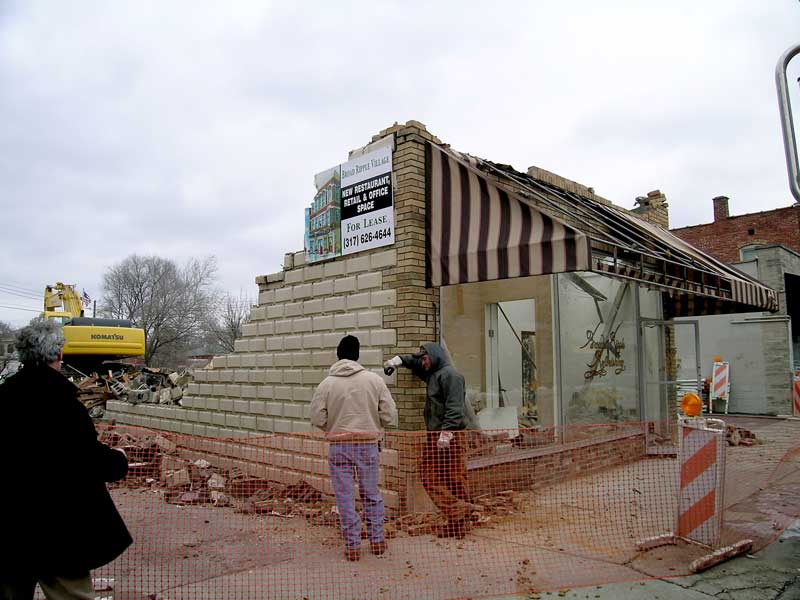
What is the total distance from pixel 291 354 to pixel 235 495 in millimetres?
→ 1848

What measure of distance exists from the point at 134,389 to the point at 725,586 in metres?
11.0

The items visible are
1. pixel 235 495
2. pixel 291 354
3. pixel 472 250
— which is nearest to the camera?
pixel 472 250

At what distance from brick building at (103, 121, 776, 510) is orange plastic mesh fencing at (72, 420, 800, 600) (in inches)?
4.1

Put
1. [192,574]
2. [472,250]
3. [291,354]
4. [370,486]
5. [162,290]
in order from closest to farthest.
Result: [192,574] < [370,486] < [472,250] < [291,354] < [162,290]

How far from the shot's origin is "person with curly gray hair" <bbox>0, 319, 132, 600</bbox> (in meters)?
2.97

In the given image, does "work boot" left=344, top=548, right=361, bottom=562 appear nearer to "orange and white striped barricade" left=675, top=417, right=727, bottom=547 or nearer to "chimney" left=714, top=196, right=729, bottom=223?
"orange and white striped barricade" left=675, top=417, right=727, bottom=547

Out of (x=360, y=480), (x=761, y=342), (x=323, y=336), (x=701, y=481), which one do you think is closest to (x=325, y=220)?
(x=323, y=336)

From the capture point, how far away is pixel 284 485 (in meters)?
7.52

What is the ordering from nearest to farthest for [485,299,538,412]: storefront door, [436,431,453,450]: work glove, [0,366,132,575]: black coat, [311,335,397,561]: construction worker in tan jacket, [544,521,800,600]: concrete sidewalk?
[0,366,132,575]: black coat → [544,521,800,600]: concrete sidewalk → [311,335,397,561]: construction worker in tan jacket → [436,431,453,450]: work glove → [485,299,538,412]: storefront door

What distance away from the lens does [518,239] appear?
5.66 m

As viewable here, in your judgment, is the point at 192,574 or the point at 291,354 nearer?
the point at 192,574

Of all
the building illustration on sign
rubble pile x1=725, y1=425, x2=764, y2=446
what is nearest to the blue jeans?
the building illustration on sign

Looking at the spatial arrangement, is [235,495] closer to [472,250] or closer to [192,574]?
[192,574]

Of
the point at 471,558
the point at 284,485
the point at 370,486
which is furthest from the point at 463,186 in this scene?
the point at 284,485
